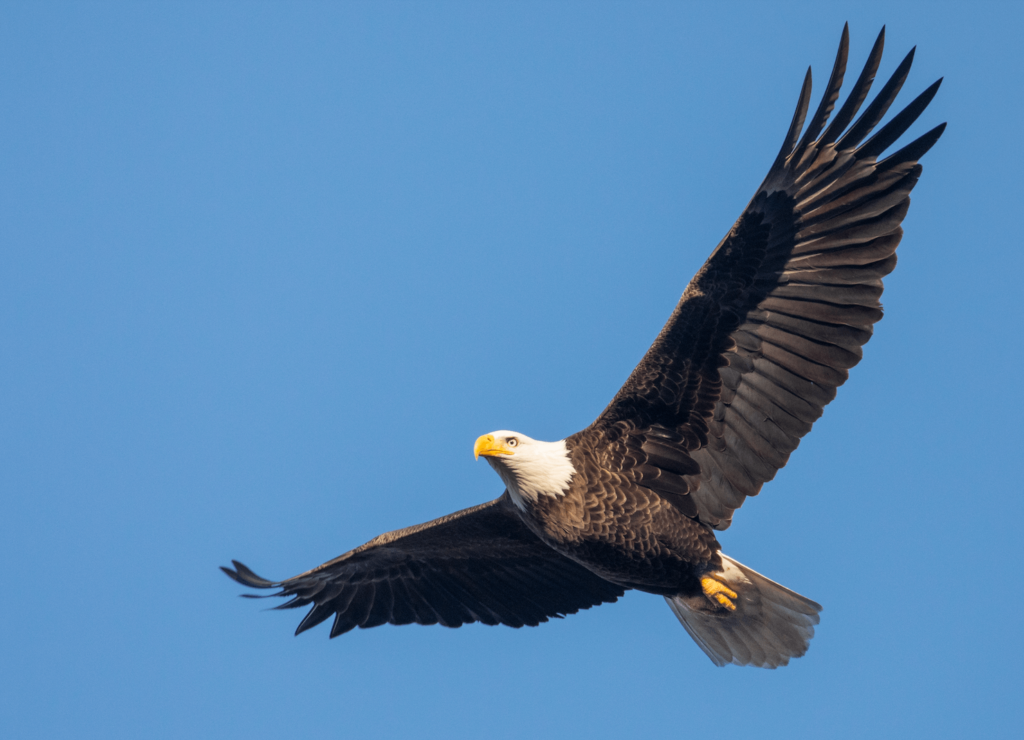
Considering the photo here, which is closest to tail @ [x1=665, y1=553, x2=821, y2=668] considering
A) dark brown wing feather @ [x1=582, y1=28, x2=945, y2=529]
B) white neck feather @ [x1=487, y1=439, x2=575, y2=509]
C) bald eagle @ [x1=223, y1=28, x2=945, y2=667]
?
bald eagle @ [x1=223, y1=28, x2=945, y2=667]

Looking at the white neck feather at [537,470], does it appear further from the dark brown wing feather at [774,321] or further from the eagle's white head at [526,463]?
the dark brown wing feather at [774,321]

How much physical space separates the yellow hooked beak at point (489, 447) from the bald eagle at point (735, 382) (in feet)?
0.03

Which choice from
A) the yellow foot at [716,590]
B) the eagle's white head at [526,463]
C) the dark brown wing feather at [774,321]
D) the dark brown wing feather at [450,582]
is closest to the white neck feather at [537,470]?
the eagle's white head at [526,463]

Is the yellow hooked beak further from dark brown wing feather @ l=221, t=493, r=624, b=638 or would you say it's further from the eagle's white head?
dark brown wing feather @ l=221, t=493, r=624, b=638

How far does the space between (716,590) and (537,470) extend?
1.61 metres

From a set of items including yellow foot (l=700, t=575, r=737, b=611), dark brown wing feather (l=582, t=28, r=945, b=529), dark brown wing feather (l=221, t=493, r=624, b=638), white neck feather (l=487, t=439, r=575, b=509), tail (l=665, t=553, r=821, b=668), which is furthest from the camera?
dark brown wing feather (l=221, t=493, r=624, b=638)

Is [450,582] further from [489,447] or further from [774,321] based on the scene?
[774,321]

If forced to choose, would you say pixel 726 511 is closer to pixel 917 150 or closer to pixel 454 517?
pixel 454 517

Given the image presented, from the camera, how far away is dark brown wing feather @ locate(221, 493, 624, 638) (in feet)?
29.9

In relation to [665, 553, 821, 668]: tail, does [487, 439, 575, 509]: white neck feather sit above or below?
above

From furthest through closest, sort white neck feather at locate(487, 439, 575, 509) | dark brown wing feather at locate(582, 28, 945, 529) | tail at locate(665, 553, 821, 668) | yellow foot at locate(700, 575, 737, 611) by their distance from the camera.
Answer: tail at locate(665, 553, 821, 668) < yellow foot at locate(700, 575, 737, 611) < white neck feather at locate(487, 439, 575, 509) < dark brown wing feather at locate(582, 28, 945, 529)

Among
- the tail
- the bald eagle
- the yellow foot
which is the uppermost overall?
the bald eagle

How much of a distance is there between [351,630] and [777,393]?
4000 millimetres

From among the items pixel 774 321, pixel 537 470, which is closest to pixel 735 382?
pixel 774 321
